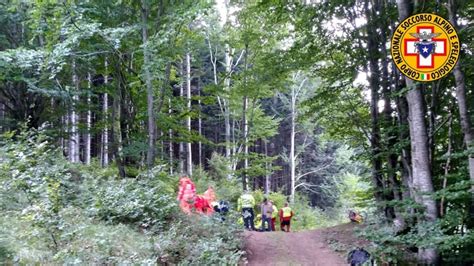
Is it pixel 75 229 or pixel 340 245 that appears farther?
pixel 340 245

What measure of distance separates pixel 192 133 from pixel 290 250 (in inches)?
303

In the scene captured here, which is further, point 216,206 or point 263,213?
point 263,213

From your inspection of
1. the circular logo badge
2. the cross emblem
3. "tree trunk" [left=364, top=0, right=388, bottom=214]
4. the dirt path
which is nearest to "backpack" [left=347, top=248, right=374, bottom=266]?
the dirt path

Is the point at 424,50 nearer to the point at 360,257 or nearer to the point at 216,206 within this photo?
the point at 360,257

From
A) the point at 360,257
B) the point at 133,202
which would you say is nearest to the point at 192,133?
the point at 133,202

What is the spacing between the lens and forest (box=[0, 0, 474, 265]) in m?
6.77

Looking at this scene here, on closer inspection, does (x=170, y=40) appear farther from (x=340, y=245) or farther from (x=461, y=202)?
(x=461, y=202)

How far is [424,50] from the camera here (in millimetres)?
6277

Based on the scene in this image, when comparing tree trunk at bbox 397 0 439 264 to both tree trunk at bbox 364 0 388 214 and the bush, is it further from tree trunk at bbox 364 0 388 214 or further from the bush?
the bush

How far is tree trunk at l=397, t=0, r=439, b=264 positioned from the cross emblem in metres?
0.67

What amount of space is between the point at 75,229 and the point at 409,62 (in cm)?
619

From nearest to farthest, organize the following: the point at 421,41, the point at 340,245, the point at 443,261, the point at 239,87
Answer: the point at 421,41
the point at 443,261
the point at 340,245
the point at 239,87

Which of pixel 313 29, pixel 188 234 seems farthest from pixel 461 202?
pixel 313 29

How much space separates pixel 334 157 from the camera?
112 feet
